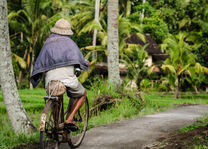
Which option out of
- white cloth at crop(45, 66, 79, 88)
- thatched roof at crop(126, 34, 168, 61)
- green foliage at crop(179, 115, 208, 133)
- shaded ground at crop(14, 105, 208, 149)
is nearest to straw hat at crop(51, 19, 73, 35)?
white cloth at crop(45, 66, 79, 88)

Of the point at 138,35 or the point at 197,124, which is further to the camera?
the point at 138,35

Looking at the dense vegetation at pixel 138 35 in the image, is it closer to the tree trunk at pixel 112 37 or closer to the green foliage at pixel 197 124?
the tree trunk at pixel 112 37

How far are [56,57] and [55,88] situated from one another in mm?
474

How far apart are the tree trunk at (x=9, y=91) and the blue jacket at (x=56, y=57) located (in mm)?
1746

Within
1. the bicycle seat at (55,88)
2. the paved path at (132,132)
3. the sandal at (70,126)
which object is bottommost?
the paved path at (132,132)

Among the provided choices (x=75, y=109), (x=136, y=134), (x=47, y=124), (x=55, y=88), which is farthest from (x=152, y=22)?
Result: (x=47, y=124)

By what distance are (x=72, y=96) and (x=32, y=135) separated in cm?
156

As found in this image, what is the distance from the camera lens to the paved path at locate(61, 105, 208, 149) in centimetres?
556

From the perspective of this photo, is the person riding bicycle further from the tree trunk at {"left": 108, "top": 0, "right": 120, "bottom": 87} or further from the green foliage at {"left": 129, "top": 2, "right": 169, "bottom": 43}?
the green foliage at {"left": 129, "top": 2, "right": 169, "bottom": 43}

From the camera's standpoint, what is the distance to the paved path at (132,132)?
5.56 m

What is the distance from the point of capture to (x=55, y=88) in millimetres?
4777

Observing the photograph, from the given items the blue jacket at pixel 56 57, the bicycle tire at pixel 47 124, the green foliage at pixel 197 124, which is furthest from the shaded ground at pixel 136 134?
the blue jacket at pixel 56 57

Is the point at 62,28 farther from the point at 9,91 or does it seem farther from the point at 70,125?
the point at 9,91

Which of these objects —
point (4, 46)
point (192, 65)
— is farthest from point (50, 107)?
point (192, 65)
